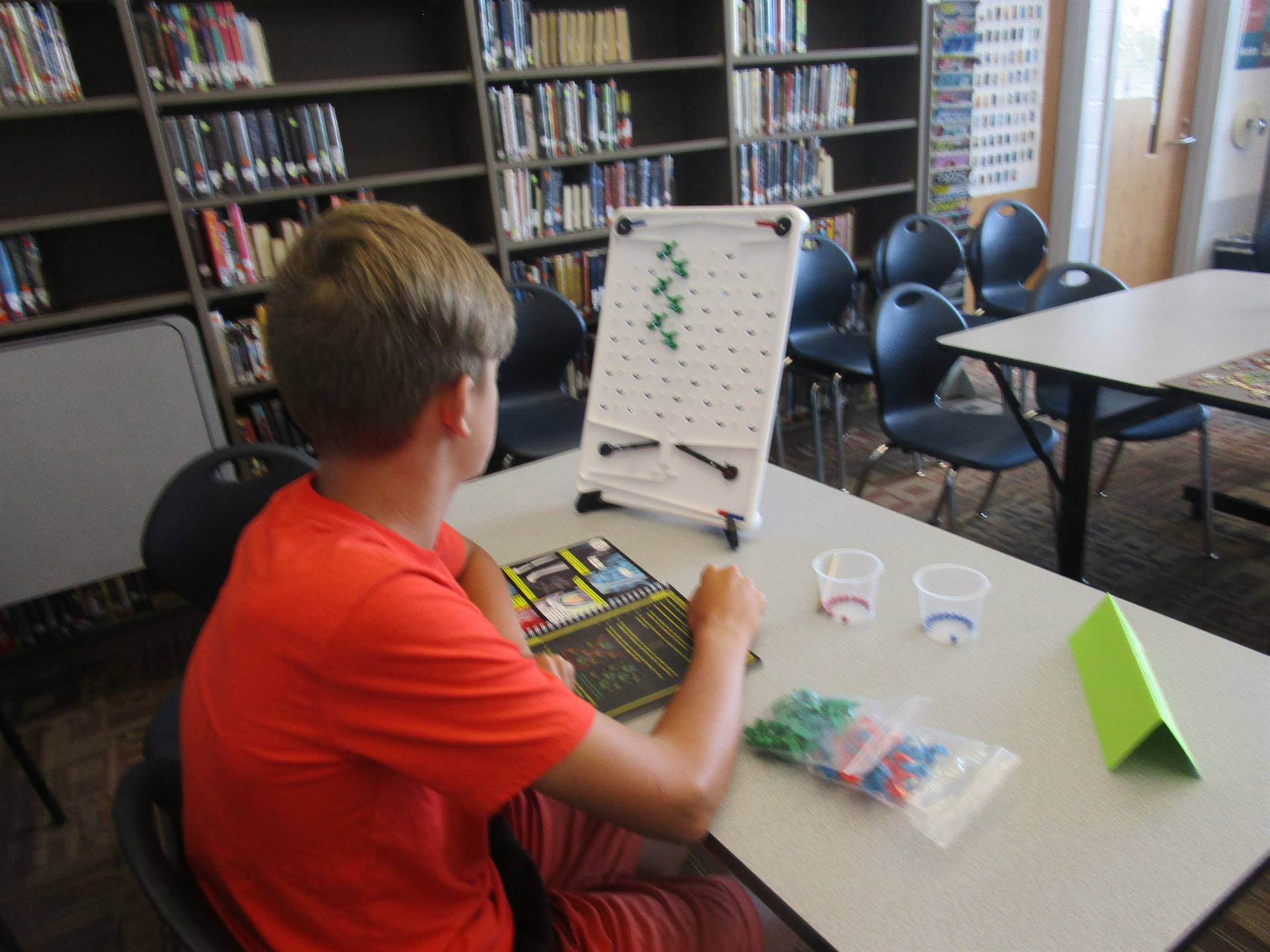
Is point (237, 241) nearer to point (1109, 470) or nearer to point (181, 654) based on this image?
point (181, 654)

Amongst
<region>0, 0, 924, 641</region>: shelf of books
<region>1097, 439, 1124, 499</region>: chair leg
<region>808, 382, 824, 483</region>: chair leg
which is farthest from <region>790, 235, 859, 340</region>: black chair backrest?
<region>1097, 439, 1124, 499</region>: chair leg

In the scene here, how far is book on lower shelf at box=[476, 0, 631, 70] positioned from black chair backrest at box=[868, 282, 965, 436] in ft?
4.69

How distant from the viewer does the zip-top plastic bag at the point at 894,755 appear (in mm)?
779

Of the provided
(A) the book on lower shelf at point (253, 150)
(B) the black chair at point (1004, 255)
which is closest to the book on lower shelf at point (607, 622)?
(A) the book on lower shelf at point (253, 150)

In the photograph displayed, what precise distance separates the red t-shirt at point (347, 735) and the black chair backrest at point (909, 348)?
1901 mm

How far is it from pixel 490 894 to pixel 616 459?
765 millimetres

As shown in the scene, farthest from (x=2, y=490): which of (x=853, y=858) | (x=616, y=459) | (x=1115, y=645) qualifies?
(x=1115, y=645)

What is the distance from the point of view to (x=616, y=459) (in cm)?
145

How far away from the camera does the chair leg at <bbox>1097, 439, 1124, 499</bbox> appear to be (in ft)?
9.27

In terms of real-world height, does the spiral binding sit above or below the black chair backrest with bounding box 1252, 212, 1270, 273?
above

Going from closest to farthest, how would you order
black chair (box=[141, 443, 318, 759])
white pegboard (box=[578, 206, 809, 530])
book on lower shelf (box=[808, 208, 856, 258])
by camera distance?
white pegboard (box=[578, 206, 809, 530]) → black chair (box=[141, 443, 318, 759]) → book on lower shelf (box=[808, 208, 856, 258])

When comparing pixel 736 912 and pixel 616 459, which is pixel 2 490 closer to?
pixel 616 459

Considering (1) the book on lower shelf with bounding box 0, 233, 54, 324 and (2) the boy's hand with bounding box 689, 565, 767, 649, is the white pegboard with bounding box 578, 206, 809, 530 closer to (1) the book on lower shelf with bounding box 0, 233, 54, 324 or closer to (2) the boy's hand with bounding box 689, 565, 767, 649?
(2) the boy's hand with bounding box 689, 565, 767, 649

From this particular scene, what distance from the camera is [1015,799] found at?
2.56 ft
